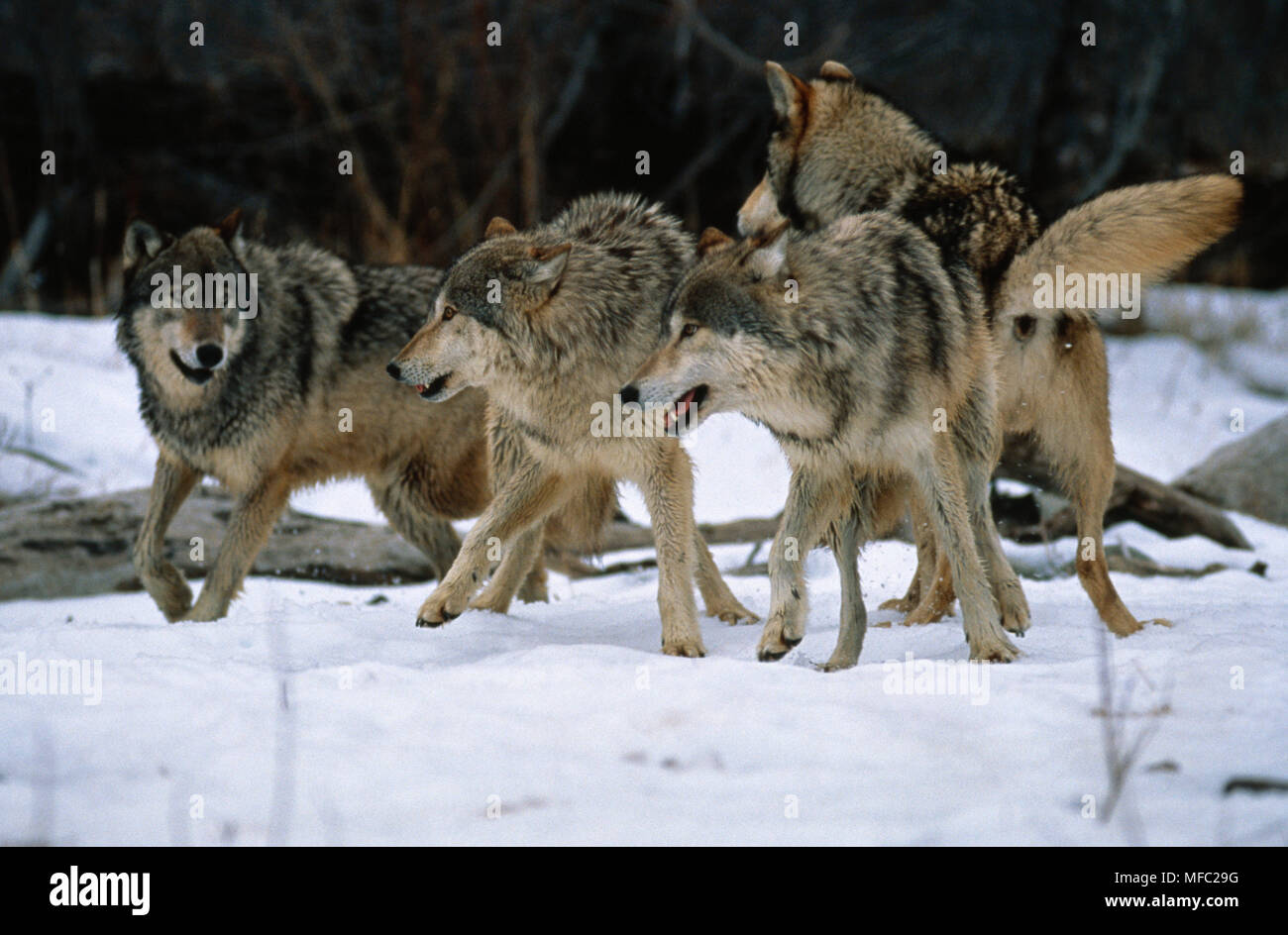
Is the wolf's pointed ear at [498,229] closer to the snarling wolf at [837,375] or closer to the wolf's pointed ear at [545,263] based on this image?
the wolf's pointed ear at [545,263]

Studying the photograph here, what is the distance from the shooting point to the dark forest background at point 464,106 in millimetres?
12930

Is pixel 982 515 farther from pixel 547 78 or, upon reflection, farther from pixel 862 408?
pixel 547 78

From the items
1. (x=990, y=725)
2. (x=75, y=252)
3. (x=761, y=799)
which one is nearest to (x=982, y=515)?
(x=990, y=725)

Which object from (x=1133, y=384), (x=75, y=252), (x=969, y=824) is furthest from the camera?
(x=75, y=252)

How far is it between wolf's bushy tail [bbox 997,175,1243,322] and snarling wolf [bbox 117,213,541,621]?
9.02ft

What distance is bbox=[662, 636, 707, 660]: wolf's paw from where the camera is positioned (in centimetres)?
469

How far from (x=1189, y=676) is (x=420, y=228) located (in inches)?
399

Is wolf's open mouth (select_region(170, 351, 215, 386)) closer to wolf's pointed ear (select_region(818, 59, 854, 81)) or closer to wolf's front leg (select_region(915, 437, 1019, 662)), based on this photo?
wolf's pointed ear (select_region(818, 59, 854, 81))

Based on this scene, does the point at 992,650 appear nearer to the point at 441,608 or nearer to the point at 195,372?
the point at 441,608

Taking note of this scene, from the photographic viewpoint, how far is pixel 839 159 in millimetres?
5461

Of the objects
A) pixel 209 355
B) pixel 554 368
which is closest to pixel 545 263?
pixel 554 368

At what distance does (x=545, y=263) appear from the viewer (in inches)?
188

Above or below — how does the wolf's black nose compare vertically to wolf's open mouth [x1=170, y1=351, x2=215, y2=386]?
above

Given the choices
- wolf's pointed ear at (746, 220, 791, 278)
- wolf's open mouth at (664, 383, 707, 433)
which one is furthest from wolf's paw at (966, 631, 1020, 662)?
wolf's pointed ear at (746, 220, 791, 278)
